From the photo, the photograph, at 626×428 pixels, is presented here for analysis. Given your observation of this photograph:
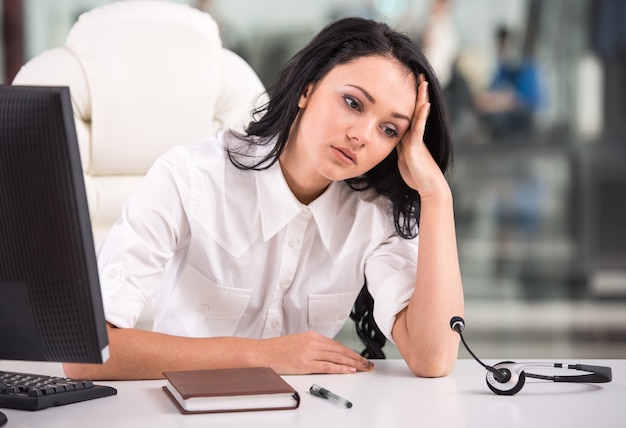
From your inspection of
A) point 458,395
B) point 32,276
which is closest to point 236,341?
point 458,395

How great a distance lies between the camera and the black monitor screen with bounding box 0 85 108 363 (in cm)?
94

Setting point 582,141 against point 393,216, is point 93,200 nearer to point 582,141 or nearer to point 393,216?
point 393,216

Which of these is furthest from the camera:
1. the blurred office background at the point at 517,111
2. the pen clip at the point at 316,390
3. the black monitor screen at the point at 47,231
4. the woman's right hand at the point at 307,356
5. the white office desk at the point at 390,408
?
the blurred office background at the point at 517,111

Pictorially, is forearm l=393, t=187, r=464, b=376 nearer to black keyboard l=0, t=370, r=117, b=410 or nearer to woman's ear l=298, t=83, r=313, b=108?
woman's ear l=298, t=83, r=313, b=108

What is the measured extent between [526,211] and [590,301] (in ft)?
2.34

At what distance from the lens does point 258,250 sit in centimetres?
168

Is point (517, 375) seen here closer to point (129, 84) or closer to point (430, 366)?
point (430, 366)

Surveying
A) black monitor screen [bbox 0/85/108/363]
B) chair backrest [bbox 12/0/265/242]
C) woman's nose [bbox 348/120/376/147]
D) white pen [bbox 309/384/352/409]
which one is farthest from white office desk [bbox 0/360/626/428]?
chair backrest [bbox 12/0/265/242]

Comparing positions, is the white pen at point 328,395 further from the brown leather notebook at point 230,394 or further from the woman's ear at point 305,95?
the woman's ear at point 305,95

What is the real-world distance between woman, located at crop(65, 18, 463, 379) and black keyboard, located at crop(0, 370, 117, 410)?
0.17 m

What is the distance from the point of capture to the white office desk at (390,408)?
1096mm

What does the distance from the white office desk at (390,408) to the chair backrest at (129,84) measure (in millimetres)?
825

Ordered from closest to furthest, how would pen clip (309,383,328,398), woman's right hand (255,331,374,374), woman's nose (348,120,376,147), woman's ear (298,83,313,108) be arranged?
1. pen clip (309,383,328,398)
2. woman's right hand (255,331,374,374)
3. woman's nose (348,120,376,147)
4. woman's ear (298,83,313,108)

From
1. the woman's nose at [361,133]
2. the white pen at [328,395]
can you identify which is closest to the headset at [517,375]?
the white pen at [328,395]
